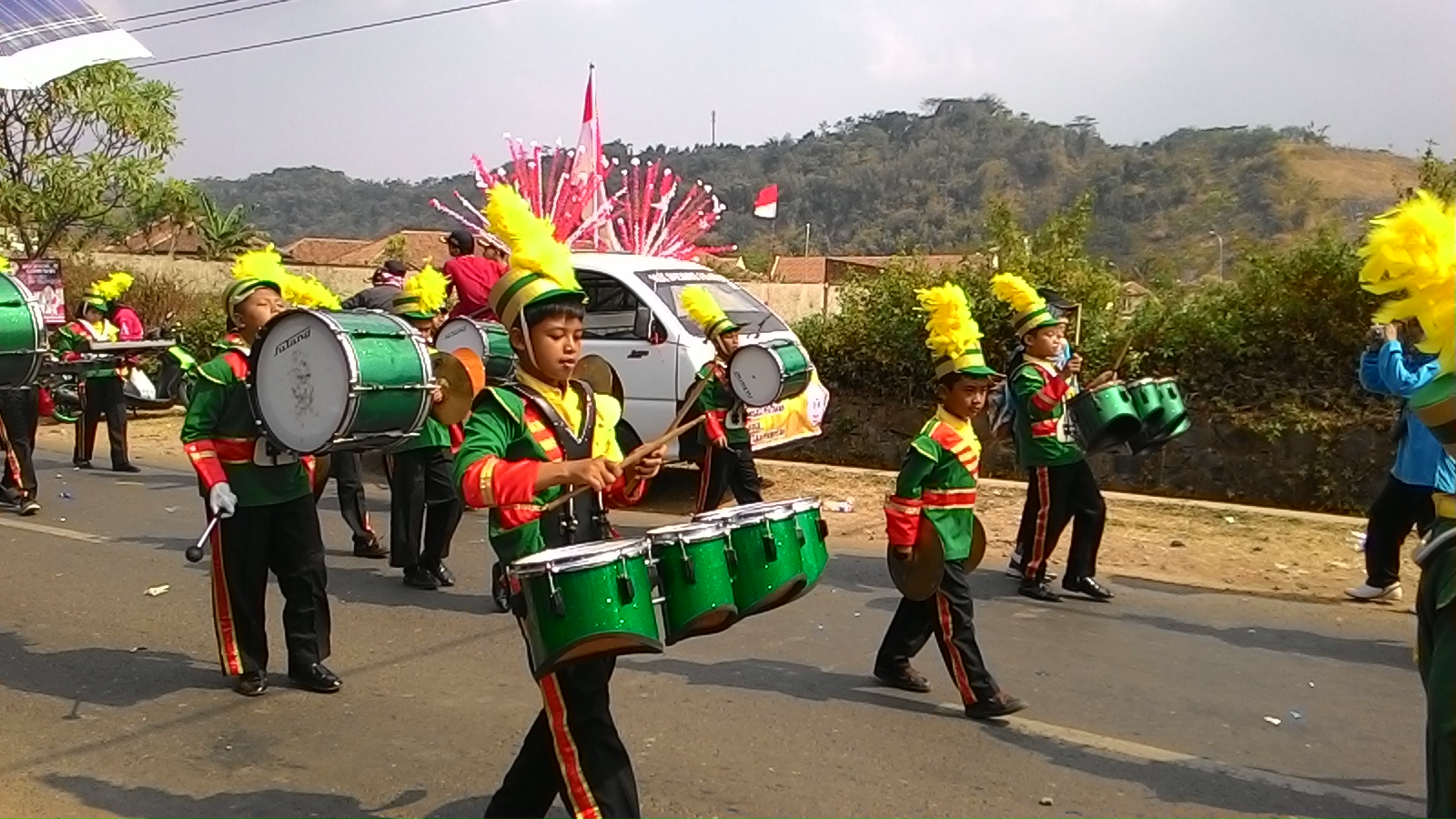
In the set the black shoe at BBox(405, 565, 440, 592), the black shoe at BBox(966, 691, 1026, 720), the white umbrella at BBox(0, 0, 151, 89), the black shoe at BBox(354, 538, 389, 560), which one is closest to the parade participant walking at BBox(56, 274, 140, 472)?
the black shoe at BBox(354, 538, 389, 560)

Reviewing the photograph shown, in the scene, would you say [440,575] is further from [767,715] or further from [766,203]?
[766,203]

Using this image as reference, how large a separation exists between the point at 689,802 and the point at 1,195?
62.9 ft

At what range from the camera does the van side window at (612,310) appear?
1099 cm

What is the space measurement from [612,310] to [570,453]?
7568 mm

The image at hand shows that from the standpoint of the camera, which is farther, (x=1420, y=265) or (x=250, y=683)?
(x=250, y=683)

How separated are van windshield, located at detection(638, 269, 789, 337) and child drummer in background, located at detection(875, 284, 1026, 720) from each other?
5.05 m

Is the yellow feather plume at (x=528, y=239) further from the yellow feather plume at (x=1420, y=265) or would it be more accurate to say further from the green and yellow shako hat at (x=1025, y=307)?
the green and yellow shako hat at (x=1025, y=307)

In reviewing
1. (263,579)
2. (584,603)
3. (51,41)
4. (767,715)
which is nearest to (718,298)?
(51,41)

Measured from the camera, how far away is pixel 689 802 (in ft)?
15.2

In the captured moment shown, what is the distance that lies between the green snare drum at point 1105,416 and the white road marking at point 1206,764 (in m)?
2.35

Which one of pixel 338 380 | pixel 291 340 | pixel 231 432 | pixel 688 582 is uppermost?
pixel 291 340

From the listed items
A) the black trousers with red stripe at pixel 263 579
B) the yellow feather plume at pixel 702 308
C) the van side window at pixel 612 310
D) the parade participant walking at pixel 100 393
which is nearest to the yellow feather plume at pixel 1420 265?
the black trousers with red stripe at pixel 263 579

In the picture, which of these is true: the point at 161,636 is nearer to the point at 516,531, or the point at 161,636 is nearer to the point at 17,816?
the point at 17,816

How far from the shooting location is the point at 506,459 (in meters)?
3.69
